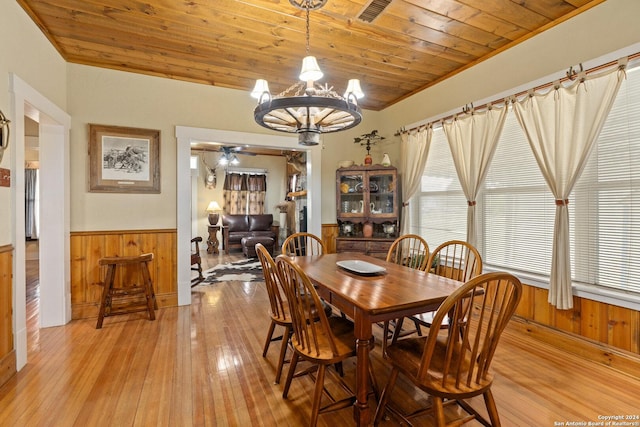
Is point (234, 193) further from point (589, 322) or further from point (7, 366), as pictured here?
point (589, 322)

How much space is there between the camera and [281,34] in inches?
103

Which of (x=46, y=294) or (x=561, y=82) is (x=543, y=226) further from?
(x=46, y=294)

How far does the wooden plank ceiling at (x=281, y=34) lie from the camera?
7.50ft

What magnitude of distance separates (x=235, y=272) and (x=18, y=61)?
12.8ft

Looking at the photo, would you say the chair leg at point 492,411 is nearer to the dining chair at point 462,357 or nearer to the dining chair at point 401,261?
the dining chair at point 462,357

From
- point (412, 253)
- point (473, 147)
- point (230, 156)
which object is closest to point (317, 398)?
point (412, 253)

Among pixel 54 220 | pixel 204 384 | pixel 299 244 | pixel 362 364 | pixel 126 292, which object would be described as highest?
pixel 54 220

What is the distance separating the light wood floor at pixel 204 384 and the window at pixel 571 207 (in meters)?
0.70

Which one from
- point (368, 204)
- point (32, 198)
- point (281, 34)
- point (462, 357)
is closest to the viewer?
point (462, 357)

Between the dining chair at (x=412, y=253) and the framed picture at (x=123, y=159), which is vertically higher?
the framed picture at (x=123, y=159)

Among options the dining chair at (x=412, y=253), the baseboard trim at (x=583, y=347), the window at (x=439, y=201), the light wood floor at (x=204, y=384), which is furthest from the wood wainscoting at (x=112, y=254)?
the baseboard trim at (x=583, y=347)

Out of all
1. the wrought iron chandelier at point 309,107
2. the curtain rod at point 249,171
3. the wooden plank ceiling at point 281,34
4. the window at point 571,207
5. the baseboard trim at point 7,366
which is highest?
the wooden plank ceiling at point 281,34

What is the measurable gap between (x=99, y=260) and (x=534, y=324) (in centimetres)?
416

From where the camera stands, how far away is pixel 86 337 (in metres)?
2.71
